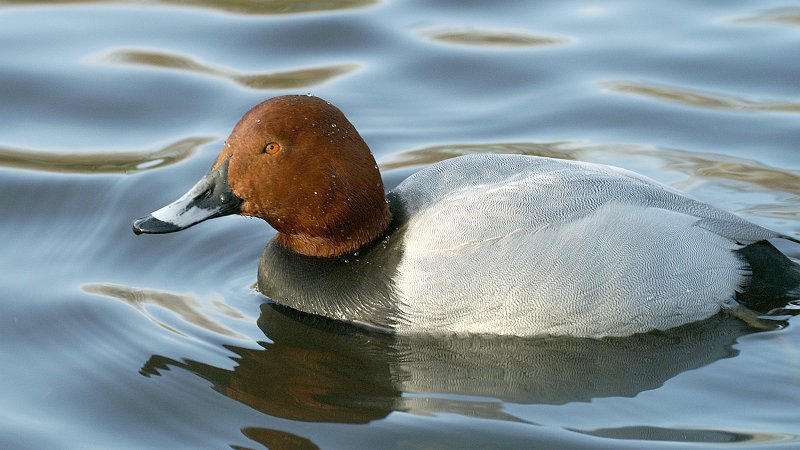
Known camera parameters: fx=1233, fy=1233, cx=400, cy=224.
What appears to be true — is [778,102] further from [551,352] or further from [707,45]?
[551,352]

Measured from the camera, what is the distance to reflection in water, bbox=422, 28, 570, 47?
9.32 meters

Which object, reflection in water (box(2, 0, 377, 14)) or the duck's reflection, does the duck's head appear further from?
reflection in water (box(2, 0, 377, 14))

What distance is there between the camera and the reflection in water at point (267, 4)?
392 inches

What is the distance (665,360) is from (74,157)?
13.6ft

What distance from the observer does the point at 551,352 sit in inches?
218

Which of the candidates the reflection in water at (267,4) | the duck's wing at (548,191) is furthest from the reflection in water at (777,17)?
the duck's wing at (548,191)

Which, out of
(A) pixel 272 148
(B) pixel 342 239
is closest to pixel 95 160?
(A) pixel 272 148

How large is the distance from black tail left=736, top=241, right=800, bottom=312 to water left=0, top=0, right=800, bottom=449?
0.60 feet

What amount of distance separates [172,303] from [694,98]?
13.5ft

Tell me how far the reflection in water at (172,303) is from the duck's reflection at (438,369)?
0.93 ft

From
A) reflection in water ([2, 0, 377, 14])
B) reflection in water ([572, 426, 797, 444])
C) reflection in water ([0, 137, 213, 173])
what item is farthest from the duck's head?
reflection in water ([2, 0, 377, 14])

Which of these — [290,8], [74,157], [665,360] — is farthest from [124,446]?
[290,8]

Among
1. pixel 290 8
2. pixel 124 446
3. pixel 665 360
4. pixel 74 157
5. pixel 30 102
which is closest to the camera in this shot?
pixel 124 446

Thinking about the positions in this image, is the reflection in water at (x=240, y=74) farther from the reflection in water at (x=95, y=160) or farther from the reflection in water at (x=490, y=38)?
the reflection in water at (x=95, y=160)
